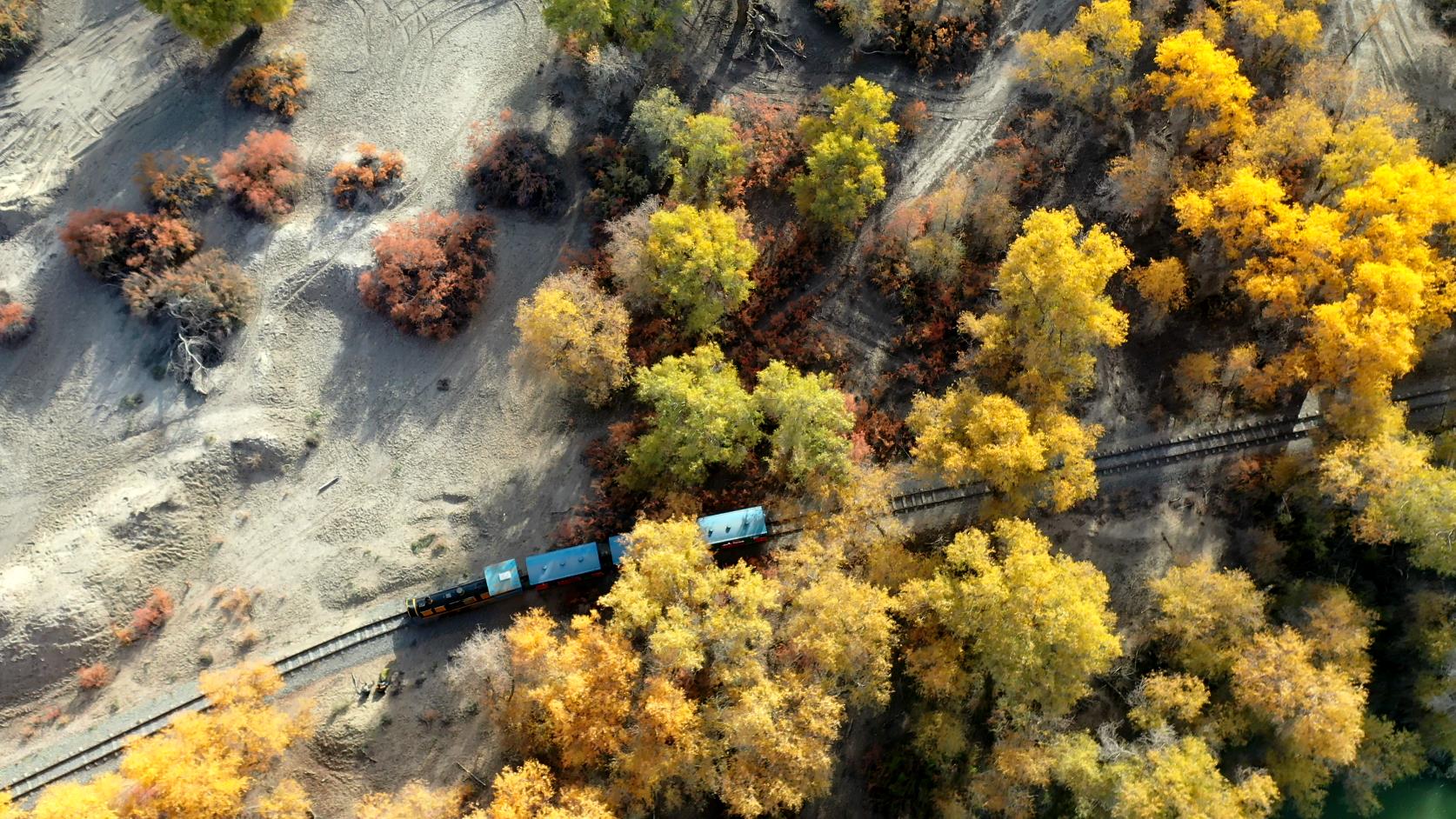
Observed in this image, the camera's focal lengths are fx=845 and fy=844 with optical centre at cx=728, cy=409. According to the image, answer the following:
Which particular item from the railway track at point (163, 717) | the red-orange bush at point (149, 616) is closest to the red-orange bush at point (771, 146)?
the railway track at point (163, 717)

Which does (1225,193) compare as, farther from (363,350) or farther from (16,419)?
(16,419)

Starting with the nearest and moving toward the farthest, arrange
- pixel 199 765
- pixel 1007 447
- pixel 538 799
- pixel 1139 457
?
pixel 199 765, pixel 538 799, pixel 1007 447, pixel 1139 457

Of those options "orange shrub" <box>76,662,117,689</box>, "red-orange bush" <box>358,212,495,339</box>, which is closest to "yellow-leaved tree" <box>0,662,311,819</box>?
"orange shrub" <box>76,662,117,689</box>

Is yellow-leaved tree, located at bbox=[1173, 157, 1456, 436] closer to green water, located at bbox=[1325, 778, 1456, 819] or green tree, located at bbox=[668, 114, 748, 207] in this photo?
green water, located at bbox=[1325, 778, 1456, 819]

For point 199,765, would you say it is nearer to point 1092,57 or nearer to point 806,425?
point 806,425

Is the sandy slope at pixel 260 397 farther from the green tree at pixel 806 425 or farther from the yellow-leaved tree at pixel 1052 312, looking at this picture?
the yellow-leaved tree at pixel 1052 312

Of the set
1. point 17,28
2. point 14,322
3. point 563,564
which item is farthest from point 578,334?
point 17,28
